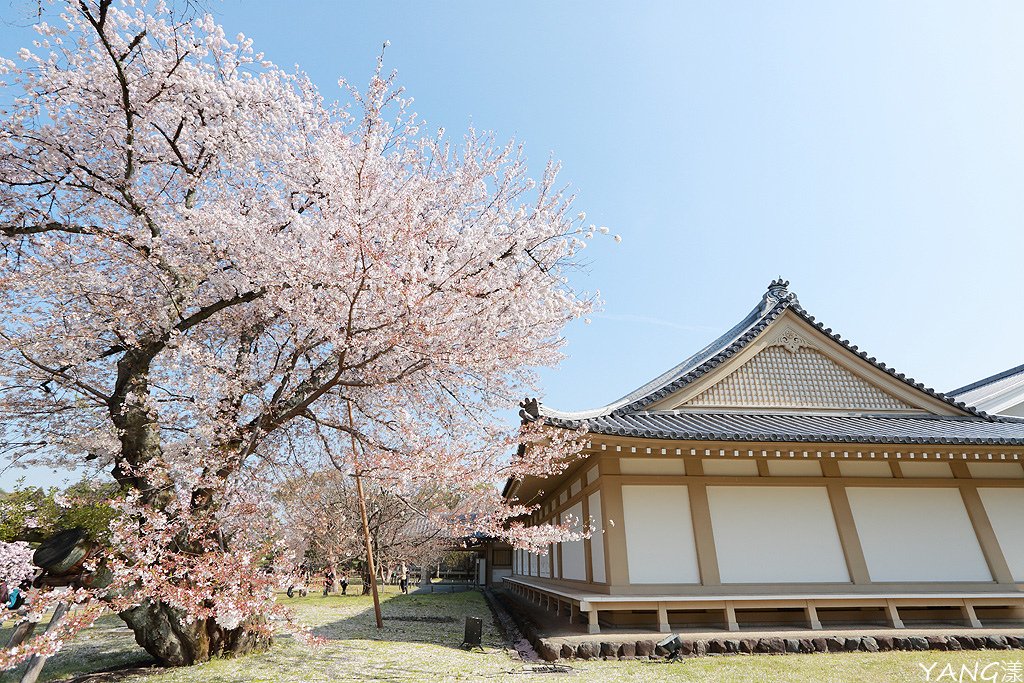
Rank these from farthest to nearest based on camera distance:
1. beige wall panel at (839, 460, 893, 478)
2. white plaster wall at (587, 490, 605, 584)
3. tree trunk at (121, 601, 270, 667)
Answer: beige wall panel at (839, 460, 893, 478) < white plaster wall at (587, 490, 605, 584) < tree trunk at (121, 601, 270, 667)

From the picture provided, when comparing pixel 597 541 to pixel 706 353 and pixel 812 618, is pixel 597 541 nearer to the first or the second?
pixel 812 618

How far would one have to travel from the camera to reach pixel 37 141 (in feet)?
19.3

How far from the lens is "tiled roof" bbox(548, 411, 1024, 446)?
27.0 feet

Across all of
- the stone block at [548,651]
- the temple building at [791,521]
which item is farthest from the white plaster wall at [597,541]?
the stone block at [548,651]

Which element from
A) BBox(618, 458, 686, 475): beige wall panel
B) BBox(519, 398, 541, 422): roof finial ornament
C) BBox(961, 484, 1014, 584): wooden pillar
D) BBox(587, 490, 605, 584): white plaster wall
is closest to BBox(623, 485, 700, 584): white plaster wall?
BBox(618, 458, 686, 475): beige wall panel

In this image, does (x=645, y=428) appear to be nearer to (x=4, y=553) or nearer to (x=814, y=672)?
(x=814, y=672)

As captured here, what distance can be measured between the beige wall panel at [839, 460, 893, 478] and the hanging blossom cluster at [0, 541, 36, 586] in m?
12.2

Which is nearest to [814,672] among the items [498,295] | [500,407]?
[500,407]

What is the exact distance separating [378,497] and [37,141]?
17181 millimetres

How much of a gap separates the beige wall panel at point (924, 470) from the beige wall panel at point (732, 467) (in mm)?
2873

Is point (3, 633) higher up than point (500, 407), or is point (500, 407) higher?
point (500, 407)

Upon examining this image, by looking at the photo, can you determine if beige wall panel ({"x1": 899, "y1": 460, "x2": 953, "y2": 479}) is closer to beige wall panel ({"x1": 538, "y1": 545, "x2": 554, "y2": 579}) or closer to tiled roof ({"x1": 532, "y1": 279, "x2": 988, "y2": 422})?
tiled roof ({"x1": 532, "y1": 279, "x2": 988, "y2": 422})

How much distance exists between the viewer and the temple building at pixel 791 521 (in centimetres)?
808

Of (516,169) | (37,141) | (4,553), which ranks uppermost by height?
(516,169)
